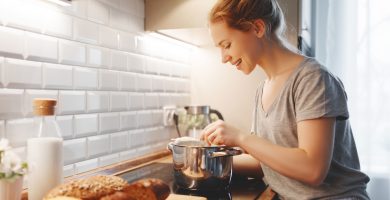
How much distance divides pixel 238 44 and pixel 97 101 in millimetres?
527

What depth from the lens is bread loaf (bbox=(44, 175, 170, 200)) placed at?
79 centimetres

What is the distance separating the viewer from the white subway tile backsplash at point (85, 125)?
1.23 meters

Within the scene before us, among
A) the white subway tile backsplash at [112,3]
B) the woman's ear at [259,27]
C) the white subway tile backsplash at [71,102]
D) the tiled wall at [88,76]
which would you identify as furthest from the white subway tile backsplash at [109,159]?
the woman's ear at [259,27]

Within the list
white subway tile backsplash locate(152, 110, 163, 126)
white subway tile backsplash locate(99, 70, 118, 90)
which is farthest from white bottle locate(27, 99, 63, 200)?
white subway tile backsplash locate(152, 110, 163, 126)

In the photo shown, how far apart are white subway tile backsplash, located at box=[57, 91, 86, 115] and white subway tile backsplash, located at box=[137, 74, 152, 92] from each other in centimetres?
35

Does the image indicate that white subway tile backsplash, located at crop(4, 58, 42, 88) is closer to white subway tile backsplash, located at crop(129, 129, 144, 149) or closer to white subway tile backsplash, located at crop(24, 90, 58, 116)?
white subway tile backsplash, located at crop(24, 90, 58, 116)

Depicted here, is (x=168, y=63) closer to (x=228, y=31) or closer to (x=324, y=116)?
(x=228, y=31)

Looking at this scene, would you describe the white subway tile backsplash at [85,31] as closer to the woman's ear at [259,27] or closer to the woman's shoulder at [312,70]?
the woman's ear at [259,27]

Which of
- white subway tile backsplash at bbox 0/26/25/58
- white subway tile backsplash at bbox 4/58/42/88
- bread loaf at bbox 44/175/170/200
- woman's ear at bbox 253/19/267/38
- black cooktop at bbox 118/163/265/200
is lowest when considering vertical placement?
black cooktop at bbox 118/163/265/200

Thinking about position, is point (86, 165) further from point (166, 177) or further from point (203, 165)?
point (203, 165)

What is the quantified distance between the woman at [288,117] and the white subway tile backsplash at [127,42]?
448 millimetres

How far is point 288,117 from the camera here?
41.3 inches

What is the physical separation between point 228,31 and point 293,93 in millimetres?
251

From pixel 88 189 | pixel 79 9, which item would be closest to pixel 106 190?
pixel 88 189
